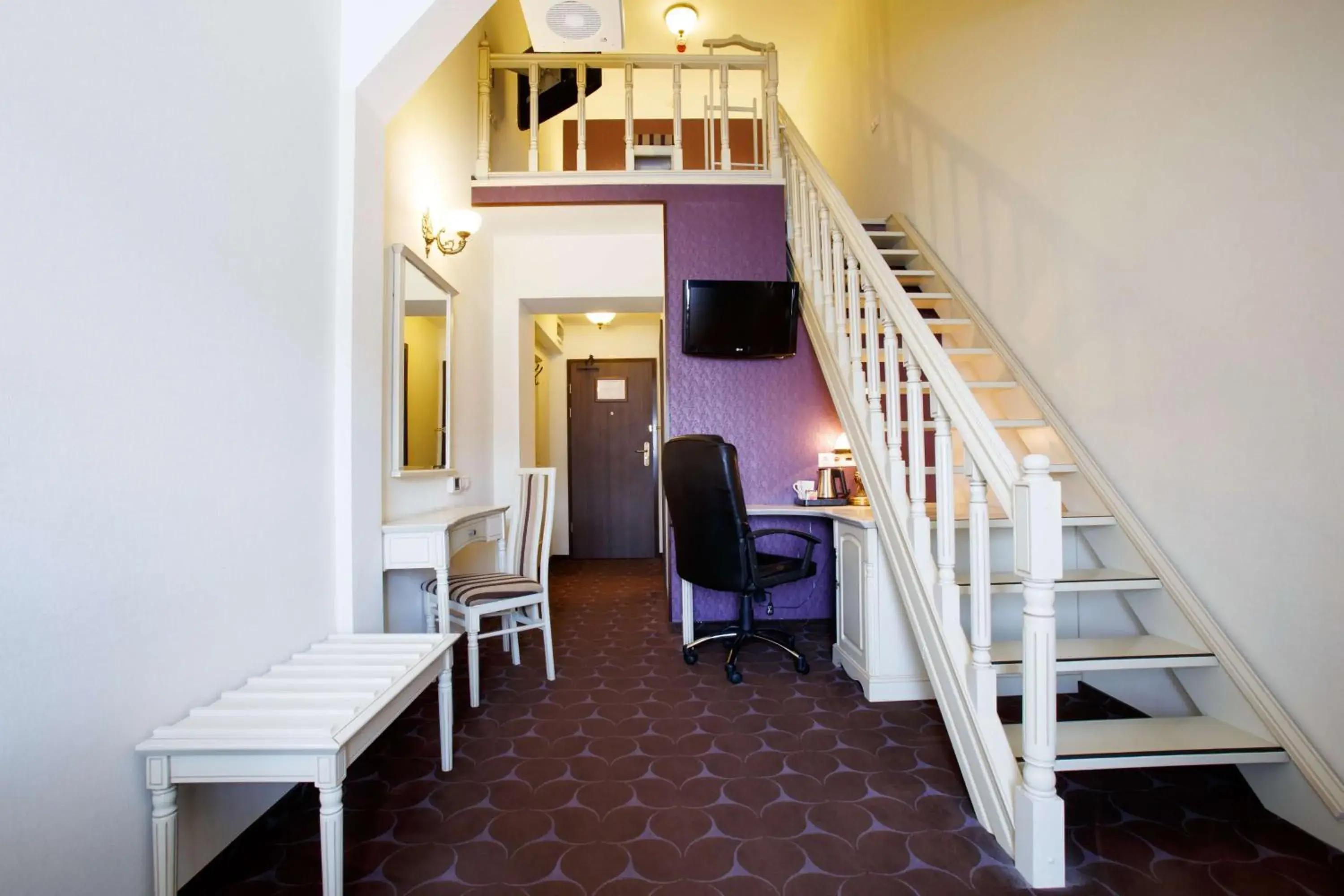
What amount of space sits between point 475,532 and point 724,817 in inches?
76.5

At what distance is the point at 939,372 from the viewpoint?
1.99 metres

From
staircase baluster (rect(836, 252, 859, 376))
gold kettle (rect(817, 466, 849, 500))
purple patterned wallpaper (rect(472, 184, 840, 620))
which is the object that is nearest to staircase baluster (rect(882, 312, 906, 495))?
staircase baluster (rect(836, 252, 859, 376))

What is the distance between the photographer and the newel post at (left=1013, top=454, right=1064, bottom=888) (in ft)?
4.88

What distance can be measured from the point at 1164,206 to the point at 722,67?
9.57ft

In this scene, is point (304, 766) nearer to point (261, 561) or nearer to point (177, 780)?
point (177, 780)

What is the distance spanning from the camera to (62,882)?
1.15 meters

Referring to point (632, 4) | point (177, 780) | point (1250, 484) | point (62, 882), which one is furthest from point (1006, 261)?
point (632, 4)

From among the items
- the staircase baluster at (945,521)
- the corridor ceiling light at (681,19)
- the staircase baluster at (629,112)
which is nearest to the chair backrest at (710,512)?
the staircase baluster at (945,521)

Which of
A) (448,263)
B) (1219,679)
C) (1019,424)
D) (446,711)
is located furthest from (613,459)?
(1219,679)

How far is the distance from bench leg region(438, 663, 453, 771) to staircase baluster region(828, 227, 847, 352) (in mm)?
2208

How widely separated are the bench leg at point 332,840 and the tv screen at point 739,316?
121 inches

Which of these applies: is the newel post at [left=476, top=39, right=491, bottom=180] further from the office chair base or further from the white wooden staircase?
the office chair base

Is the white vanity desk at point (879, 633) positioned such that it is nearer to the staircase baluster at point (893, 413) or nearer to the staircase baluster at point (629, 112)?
the staircase baluster at point (893, 413)

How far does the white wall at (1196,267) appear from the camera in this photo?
5.53 feet
